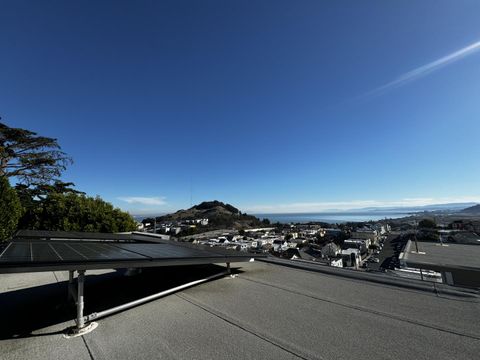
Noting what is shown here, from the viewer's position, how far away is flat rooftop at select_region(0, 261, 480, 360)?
7.47 feet

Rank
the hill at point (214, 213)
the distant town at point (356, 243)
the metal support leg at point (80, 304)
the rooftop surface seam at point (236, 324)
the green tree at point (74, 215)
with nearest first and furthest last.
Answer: the rooftop surface seam at point (236, 324), the metal support leg at point (80, 304), the distant town at point (356, 243), the green tree at point (74, 215), the hill at point (214, 213)

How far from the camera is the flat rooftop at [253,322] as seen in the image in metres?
2.28

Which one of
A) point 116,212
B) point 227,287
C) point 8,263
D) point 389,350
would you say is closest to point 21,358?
point 8,263

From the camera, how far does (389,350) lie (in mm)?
2236

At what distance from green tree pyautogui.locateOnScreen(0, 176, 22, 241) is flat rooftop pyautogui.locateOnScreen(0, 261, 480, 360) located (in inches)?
242

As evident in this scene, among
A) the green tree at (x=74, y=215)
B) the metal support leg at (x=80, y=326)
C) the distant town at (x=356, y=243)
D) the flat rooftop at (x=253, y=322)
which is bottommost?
the distant town at (x=356, y=243)

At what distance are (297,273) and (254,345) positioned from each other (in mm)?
3318

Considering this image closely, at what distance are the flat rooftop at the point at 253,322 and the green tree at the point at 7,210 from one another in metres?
6.15

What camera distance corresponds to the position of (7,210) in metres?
9.02

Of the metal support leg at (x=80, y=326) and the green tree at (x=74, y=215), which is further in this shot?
the green tree at (x=74, y=215)

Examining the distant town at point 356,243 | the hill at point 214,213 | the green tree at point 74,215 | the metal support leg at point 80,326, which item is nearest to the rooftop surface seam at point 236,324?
the metal support leg at point 80,326

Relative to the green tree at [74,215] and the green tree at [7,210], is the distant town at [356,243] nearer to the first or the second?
the green tree at [74,215]

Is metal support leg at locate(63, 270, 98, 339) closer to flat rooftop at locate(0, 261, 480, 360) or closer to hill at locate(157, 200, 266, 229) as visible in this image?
flat rooftop at locate(0, 261, 480, 360)

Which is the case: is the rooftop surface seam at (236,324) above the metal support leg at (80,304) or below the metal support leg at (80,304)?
below
